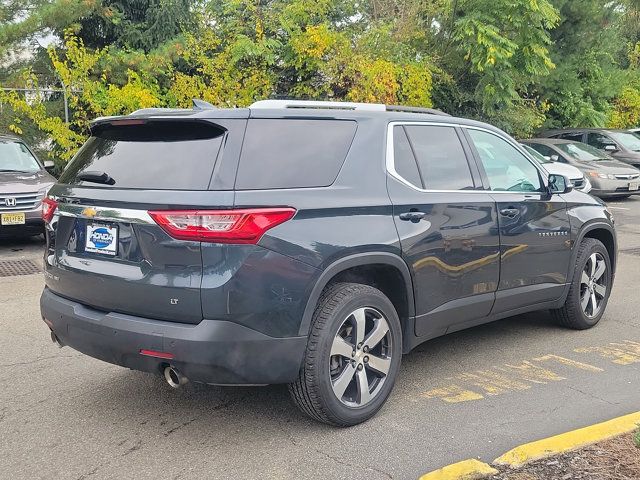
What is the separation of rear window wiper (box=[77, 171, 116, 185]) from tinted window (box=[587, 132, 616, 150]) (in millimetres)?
16653

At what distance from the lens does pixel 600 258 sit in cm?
588

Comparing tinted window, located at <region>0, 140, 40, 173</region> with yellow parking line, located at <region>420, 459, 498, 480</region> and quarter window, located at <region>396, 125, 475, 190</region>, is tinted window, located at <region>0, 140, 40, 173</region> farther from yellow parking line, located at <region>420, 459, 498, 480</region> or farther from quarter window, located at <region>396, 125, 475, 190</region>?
yellow parking line, located at <region>420, 459, 498, 480</region>

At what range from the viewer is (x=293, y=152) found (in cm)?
369

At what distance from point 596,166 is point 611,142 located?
2812 millimetres

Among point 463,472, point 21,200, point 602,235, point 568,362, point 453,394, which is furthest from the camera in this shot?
point 21,200

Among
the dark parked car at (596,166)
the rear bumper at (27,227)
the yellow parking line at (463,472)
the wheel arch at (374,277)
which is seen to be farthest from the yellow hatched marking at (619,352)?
the dark parked car at (596,166)

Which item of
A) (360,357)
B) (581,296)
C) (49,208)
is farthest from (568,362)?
(49,208)

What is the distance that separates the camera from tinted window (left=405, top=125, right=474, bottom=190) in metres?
4.35

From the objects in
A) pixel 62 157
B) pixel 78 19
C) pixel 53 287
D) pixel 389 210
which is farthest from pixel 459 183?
pixel 78 19

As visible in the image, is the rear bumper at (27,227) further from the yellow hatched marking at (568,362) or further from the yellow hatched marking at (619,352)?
the yellow hatched marking at (619,352)

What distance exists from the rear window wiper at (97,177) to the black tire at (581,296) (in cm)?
378

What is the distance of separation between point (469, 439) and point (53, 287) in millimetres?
2560

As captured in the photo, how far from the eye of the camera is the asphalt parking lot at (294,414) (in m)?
3.43

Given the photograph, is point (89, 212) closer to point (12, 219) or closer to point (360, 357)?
point (360, 357)
